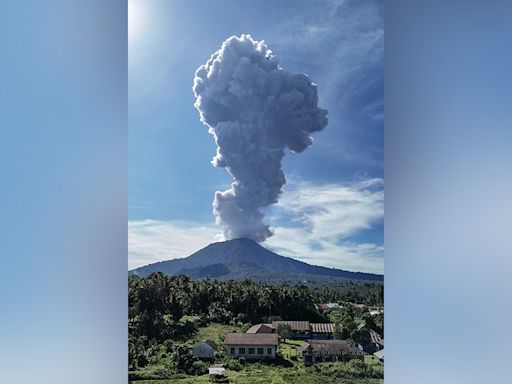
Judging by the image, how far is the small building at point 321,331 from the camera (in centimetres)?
312

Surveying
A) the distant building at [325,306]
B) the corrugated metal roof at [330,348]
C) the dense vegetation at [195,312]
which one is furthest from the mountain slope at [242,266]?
the corrugated metal roof at [330,348]

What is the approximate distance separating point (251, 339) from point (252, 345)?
0.13ft

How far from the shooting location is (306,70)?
10.6 feet

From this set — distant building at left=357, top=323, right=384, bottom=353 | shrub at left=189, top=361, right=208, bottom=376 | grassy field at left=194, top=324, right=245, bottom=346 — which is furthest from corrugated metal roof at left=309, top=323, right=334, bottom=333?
shrub at left=189, top=361, right=208, bottom=376

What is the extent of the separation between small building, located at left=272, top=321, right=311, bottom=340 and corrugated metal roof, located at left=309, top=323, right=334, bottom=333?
0.11ft

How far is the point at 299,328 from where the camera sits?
3.14 meters

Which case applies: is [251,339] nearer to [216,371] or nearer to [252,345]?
[252,345]
